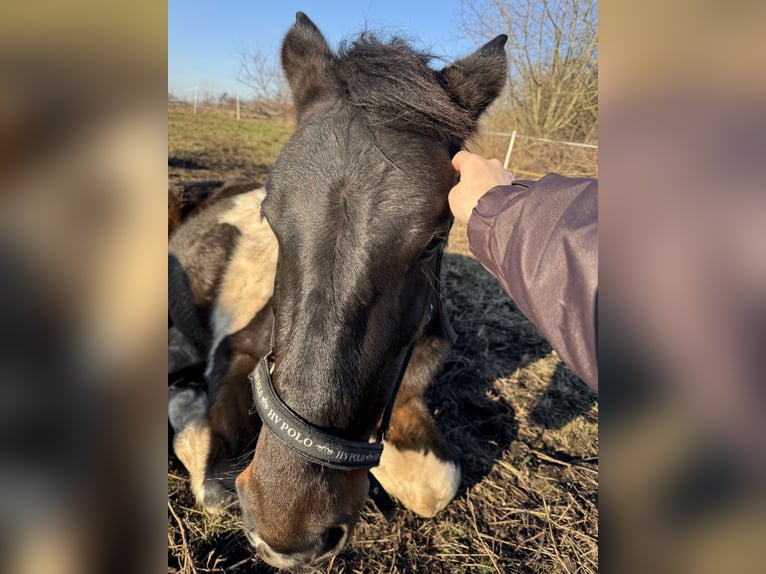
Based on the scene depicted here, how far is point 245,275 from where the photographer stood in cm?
391

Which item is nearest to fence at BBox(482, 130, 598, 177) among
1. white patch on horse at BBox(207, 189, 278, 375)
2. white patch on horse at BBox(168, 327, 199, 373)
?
white patch on horse at BBox(207, 189, 278, 375)

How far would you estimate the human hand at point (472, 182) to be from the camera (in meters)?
1.59

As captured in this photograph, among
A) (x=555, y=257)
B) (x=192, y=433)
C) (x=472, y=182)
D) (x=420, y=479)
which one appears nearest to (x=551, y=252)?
(x=555, y=257)

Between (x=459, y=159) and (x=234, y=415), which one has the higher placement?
(x=459, y=159)

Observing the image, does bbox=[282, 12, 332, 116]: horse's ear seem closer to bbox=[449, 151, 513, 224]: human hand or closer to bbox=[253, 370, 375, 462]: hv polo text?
bbox=[449, 151, 513, 224]: human hand

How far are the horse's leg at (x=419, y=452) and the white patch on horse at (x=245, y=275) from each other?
48.9 inches

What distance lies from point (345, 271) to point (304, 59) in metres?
1.31

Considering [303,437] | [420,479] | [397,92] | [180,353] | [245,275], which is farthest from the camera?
[180,353]

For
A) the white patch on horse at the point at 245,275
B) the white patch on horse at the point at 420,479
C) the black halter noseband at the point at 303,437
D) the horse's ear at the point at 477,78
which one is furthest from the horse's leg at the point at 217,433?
the horse's ear at the point at 477,78

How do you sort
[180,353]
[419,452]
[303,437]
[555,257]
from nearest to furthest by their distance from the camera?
[555,257] < [303,437] < [419,452] < [180,353]

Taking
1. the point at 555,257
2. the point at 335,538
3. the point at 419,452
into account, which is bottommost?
the point at 419,452

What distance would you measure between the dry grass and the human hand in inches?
72.4

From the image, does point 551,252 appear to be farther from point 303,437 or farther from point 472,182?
point 303,437
